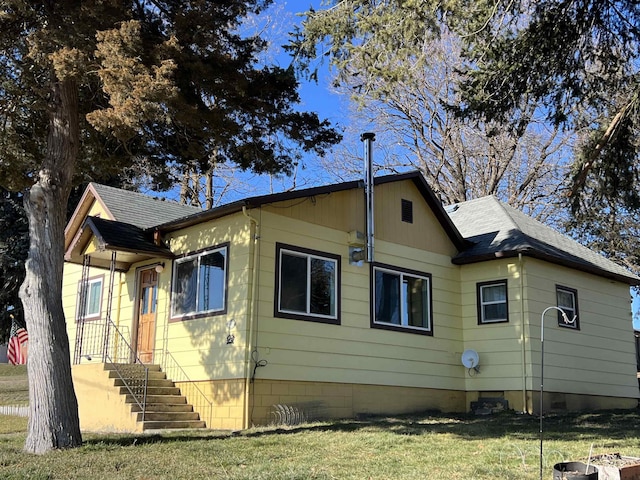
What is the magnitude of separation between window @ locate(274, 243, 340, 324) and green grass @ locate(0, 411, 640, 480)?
2.18 meters

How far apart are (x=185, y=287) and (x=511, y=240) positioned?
730 cm

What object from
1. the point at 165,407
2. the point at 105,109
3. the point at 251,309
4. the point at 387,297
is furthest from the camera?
the point at 387,297

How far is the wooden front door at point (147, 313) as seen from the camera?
13.9m

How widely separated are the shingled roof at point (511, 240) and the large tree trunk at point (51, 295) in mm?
9170

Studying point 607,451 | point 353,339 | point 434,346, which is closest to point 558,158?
point 434,346

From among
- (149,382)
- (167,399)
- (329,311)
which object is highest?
(329,311)

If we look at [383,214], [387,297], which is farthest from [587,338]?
[383,214]

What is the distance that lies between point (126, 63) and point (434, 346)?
9188 mm

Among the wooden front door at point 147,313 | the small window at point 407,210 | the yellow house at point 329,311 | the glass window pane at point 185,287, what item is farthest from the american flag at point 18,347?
the small window at point 407,210

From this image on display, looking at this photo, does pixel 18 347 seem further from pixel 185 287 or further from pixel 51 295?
pixel 51 295

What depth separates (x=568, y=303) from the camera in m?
15.6

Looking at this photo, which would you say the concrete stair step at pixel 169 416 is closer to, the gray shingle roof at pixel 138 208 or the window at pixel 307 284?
the window at pixel 307 284

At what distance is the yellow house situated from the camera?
1180cm

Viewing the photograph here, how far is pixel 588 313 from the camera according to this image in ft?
52.5
